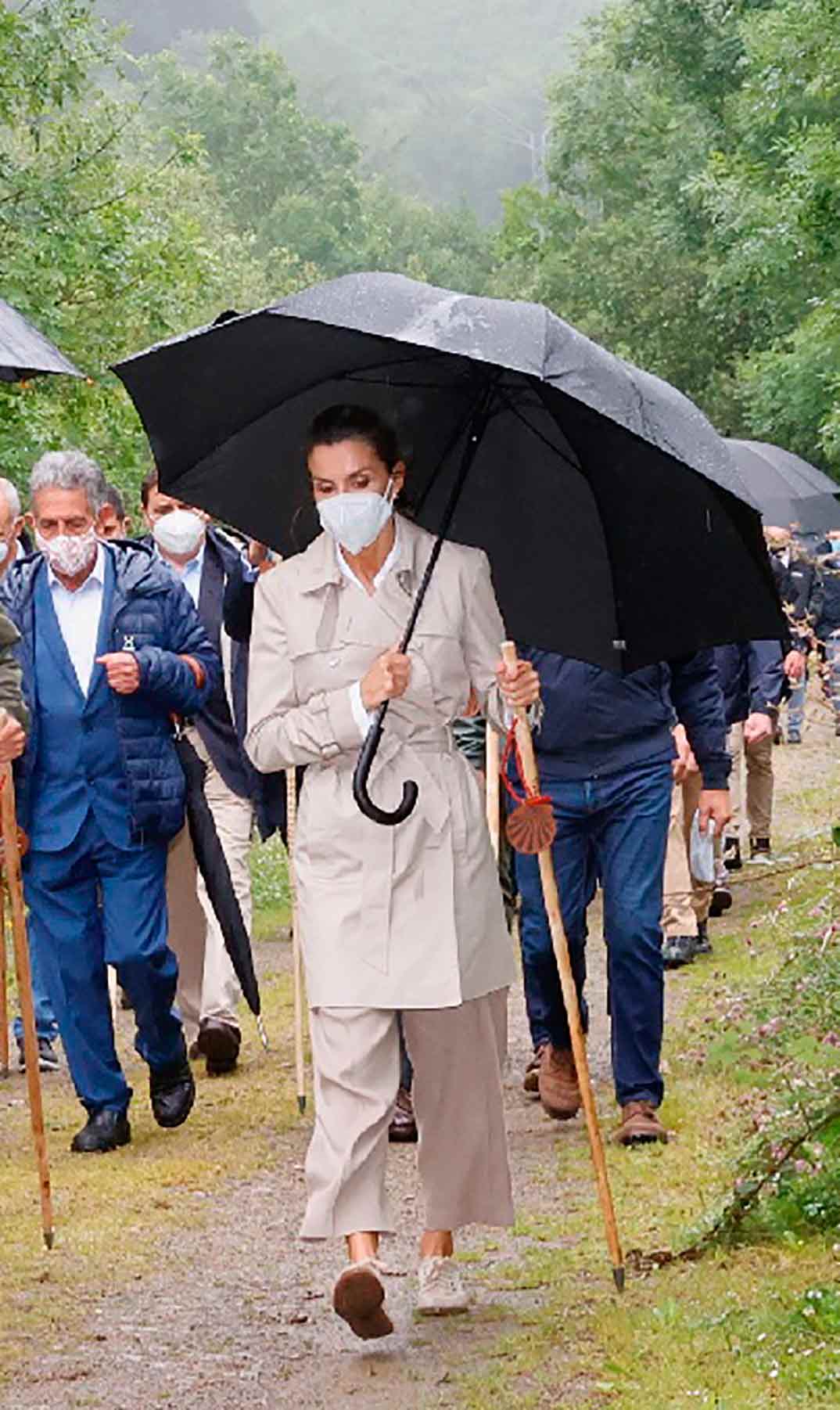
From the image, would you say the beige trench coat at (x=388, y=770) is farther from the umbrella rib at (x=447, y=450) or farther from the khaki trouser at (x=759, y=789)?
the khaki trouser at (x=759, y=789)

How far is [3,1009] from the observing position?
9.71 m

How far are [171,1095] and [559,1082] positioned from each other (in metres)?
1.24

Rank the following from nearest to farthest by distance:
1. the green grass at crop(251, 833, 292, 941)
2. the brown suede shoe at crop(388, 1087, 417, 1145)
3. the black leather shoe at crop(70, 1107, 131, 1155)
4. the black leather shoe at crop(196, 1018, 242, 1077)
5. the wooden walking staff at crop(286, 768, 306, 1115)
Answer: the black leather shoe at crop(70, 1107, 131, 1155)
the brown suede shoe at crop(388, 1087, 417, 1145)
the wooden walking staff at crop(286, 768, 306, 1115)
the black leather shoe at crop(196, 1018, 242, 1077)
the green grass at crop(251, 833, 292, 941)

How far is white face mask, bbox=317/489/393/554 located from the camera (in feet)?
20.6

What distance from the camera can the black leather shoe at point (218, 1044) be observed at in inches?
401

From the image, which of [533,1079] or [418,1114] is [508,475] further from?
[533,1079]

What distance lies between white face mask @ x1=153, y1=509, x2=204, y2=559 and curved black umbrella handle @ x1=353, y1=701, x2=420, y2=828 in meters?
4.54

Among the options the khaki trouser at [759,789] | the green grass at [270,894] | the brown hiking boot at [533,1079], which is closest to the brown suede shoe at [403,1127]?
the brown hiking boot at [533,1079]

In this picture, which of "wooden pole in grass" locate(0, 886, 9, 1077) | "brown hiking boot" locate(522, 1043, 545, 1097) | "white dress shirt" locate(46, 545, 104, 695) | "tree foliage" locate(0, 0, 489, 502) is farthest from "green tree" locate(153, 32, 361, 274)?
"white dress shirt" locate(46, 545, 104, 695)

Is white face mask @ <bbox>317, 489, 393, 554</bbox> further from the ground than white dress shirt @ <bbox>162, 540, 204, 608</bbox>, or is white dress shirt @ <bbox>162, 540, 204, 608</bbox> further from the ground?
white face mask @ <bbox>317, 489, 393, 554</bbox>

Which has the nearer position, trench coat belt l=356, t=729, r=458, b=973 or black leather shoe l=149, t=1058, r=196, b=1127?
trench coat belt l=356, t=729, r=458, b=973

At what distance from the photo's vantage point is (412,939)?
6199 millimetres

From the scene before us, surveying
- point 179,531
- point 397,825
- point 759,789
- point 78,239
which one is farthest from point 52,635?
point 78,239

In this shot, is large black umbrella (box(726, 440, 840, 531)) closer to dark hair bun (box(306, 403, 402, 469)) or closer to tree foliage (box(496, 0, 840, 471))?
tree foliage (box(496, 0, 840, 471))
